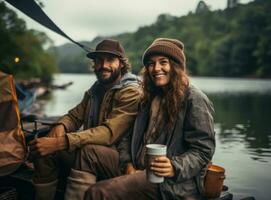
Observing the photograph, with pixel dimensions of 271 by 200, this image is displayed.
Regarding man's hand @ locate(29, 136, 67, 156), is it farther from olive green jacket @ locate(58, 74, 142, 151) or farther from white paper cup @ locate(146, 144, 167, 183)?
white paper cup @ locate(146, 144, 167, 183)

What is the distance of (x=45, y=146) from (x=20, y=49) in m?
42.5

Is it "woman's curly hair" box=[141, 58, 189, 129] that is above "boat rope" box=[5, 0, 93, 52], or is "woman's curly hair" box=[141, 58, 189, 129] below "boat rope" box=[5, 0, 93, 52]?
below

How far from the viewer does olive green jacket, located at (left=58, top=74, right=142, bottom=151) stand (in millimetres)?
3582

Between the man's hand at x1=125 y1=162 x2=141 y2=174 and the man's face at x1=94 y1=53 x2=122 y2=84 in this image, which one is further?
the man's face at x1=94 y1=53 x2=122 y2=84

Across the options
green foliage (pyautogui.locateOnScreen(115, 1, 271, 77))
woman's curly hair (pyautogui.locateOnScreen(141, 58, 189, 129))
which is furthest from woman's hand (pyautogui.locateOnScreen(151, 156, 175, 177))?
green foliage (pyautogui.locateOnScreen(115, 1, 271, 77))

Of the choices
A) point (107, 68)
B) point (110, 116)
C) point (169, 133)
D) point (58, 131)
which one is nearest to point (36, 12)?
point (107, 68)

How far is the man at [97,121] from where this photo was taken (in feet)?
11.4

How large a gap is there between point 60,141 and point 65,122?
0.95m

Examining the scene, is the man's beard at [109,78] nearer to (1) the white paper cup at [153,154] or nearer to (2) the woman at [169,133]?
(2) the woman at [169,133]

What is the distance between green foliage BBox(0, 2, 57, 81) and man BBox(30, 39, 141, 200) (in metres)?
19.4

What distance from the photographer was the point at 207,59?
106 metres

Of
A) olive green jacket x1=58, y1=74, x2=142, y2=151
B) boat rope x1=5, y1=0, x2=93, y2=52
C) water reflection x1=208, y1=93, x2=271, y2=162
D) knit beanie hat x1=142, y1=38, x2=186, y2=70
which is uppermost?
boat rope x1=5, y1=0, x2=93, y2=52

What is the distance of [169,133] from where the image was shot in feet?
10.9

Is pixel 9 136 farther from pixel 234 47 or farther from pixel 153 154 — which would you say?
pixel 234 47
